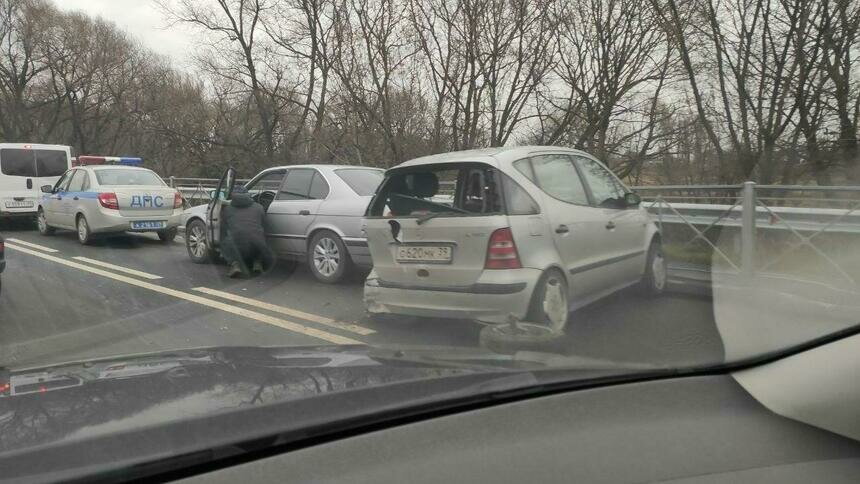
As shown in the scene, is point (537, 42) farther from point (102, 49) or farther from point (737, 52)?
point (102, 49)

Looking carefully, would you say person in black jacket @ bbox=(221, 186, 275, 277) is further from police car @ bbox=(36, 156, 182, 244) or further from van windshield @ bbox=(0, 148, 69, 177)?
van windshield @ bbox=(0, 148, 69, 177)

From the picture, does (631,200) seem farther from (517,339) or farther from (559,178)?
(517,339)

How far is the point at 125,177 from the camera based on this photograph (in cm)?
1215

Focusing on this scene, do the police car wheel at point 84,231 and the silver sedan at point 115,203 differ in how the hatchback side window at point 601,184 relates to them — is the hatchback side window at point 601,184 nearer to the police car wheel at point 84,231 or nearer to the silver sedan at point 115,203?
the silver sedan at point 115,203

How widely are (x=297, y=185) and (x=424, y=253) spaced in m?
4.10

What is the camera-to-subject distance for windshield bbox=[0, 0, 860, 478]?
2557 millimetres

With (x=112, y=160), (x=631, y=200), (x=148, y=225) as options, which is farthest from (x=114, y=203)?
(x=631, y=200)

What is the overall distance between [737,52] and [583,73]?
4400 millimetres

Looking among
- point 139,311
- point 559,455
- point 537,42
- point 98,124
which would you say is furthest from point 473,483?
point 98,124

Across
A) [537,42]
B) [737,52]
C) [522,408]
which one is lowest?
[522,408]

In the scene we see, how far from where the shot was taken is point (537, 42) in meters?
Answer: 15.2

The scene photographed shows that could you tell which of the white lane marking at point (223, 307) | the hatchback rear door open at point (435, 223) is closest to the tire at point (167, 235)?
the white lane marking at point (223, 307)

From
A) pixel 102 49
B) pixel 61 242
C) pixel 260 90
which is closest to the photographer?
pixel 61 242

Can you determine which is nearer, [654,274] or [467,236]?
[467,236]
